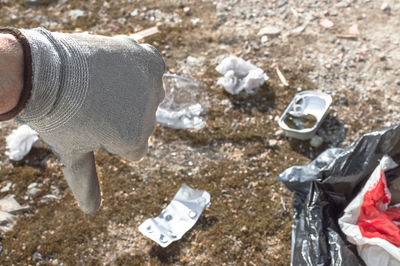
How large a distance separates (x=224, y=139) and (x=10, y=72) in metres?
2.34

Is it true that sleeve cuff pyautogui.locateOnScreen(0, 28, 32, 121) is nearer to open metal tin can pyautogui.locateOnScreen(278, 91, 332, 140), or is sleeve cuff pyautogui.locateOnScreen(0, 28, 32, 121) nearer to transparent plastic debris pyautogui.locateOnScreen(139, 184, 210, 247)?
transparent plastic debris pyautogui.locateOnScreen(139, 184, 210, 247)

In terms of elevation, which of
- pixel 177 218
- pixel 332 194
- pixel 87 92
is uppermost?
pixel 87 92

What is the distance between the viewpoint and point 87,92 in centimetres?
144

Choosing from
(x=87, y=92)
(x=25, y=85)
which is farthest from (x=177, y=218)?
(x=25, y=85)

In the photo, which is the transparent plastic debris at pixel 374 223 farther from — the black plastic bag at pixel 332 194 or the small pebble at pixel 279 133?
the small pebble at pixel 279 133

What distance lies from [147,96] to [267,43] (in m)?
2.65

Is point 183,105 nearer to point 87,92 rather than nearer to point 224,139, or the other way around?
point 224,139

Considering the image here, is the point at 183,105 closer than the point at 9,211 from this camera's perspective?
No

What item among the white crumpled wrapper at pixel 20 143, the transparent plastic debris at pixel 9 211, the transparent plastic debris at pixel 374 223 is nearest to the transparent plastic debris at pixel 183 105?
the white crumpled wrapper at pixel 20 143

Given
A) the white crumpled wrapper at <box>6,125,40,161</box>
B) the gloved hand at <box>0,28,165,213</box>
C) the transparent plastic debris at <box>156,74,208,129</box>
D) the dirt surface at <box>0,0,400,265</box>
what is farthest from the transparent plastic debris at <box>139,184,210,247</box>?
the white crumpled wrapper at <box>6,125,40,161</box>

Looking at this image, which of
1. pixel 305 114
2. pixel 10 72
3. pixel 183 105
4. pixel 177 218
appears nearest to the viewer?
pixel 10 72

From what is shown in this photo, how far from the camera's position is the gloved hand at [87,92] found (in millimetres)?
1322

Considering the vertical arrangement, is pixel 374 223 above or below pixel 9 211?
above

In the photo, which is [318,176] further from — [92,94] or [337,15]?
[337,15]
